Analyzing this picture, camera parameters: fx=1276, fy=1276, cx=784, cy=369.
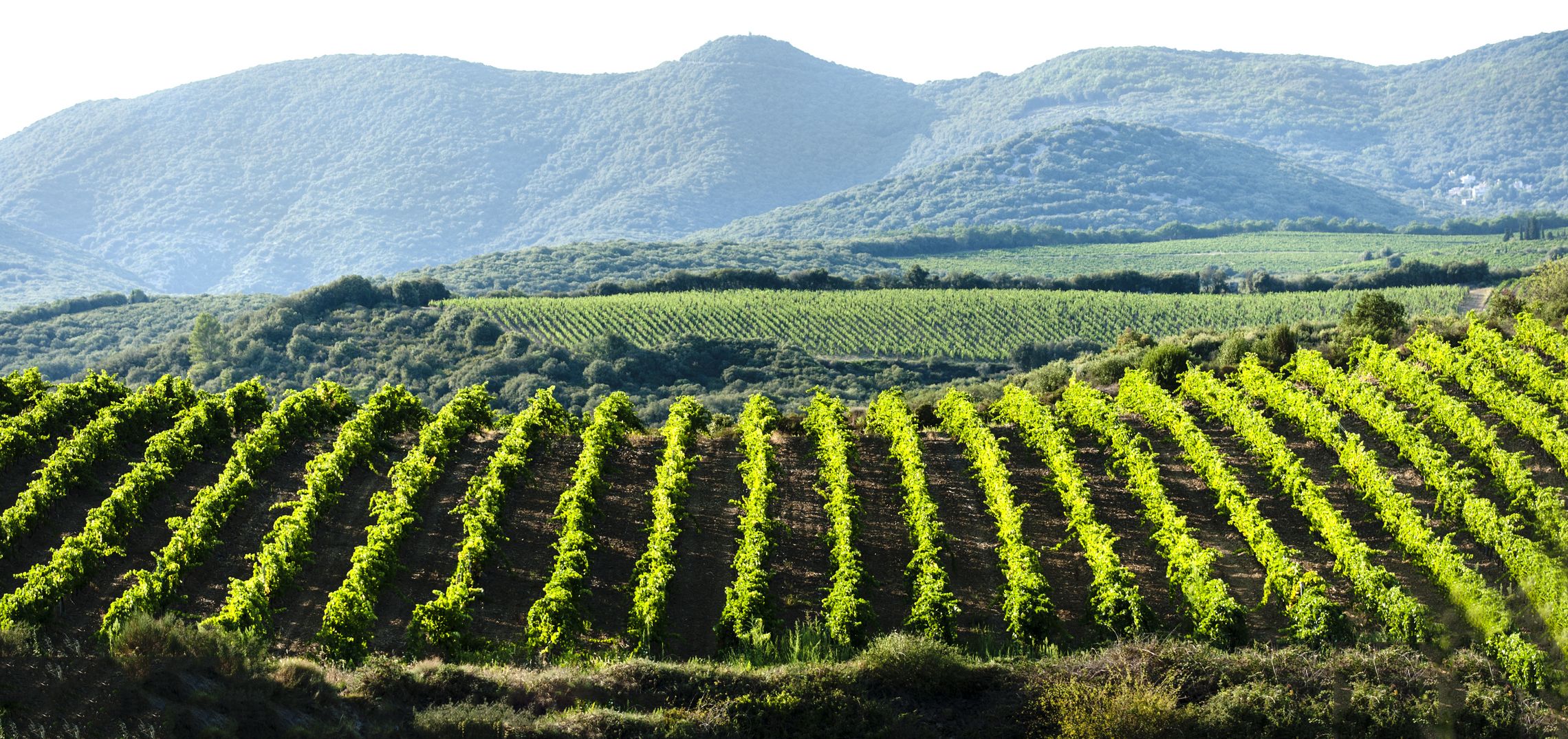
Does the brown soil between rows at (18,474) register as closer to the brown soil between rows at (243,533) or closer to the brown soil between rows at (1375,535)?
the brown soil between rows at (243,533)

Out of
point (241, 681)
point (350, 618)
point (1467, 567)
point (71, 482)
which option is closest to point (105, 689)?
point (241, 681)

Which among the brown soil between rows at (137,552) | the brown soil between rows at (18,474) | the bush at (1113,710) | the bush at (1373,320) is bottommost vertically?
the bush at (1113,710)

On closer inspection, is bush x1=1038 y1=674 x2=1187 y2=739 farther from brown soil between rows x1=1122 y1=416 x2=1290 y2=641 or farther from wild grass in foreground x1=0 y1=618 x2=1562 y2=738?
brown soil between rows x1=1122 y1=416 x2=1290 y2=641

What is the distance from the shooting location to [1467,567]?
65.5 ft

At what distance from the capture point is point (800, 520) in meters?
23.0

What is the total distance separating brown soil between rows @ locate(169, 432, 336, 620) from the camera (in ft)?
62.0

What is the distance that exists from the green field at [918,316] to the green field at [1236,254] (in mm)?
57637

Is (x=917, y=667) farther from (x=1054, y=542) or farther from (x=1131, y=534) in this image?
(x=1131, y=534)

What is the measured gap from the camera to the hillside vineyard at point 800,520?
59.0 ft

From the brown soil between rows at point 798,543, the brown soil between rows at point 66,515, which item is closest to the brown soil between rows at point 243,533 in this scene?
the brown soil between rows at point 66,515

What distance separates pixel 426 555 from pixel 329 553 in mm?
1575

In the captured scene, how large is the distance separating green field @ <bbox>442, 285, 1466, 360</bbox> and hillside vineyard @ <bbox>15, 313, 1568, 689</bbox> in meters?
46.9

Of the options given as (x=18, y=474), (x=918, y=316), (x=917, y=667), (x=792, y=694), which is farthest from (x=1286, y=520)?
(x=918, y=316)

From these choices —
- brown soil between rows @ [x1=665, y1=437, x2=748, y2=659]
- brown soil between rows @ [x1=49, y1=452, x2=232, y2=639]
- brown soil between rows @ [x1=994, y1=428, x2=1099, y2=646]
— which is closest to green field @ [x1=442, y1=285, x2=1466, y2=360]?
brown soil between rows @ [x1=994, y1=428, x2=1099, y2=646]
